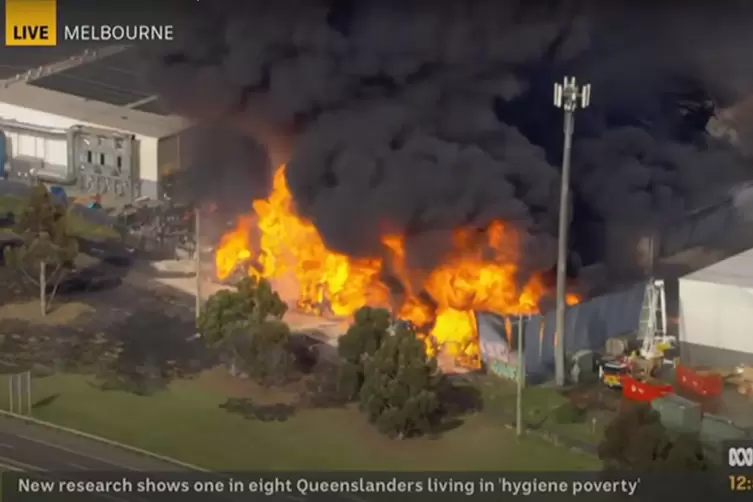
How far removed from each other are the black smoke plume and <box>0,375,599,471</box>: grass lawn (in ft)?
4.64

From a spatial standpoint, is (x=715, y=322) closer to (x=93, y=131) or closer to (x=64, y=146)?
(x=93, y=131)

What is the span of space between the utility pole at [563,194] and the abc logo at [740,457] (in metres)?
1.22

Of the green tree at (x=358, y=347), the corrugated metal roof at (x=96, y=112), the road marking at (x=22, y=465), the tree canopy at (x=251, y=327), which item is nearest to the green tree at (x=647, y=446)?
the green tree at (x=358, y=347)

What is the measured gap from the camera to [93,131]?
31.6 ft

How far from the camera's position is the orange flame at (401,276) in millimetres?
9445

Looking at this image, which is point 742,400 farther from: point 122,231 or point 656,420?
point 122,231

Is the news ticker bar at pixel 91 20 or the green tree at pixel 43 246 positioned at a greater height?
the news ticker bar at pixel 91 20

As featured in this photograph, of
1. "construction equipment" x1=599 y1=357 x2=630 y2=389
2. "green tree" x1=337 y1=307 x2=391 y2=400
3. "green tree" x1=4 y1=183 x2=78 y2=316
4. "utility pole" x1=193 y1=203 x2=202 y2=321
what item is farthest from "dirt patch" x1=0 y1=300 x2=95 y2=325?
"construction equipment" x1=599 y1=357 x2=630 y2=389

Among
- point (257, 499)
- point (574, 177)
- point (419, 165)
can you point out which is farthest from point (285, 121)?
point (257, 499)

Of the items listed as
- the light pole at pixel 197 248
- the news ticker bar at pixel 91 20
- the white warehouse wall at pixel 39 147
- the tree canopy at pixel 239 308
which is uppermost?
the news ticker bar at pixel 91 20

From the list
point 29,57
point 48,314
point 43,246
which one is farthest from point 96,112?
point 48,314

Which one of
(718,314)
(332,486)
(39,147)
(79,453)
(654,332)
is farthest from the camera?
(39,147)

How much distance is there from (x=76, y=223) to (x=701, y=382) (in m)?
4.61

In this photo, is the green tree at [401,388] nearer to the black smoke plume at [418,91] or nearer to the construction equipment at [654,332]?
the black smoke plume at [418,91]
